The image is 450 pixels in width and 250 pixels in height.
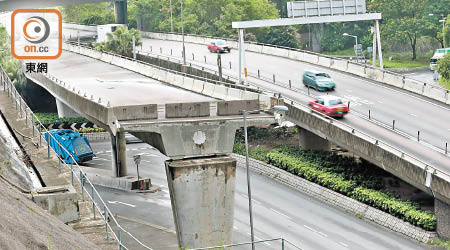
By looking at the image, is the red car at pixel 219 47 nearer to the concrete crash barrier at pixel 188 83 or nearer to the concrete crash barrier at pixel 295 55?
the concrete crash barrier at pixel 295 55

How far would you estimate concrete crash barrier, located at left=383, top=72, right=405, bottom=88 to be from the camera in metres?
62.6

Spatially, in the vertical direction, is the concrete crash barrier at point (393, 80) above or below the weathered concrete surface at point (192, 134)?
above

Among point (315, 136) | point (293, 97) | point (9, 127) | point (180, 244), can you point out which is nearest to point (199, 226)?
point (180, 244)

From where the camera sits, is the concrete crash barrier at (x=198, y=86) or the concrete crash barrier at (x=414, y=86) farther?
the concrete crash barrier at (x=414, y=86)

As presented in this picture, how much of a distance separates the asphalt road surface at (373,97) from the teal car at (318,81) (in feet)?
1.90

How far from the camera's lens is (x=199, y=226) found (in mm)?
36312

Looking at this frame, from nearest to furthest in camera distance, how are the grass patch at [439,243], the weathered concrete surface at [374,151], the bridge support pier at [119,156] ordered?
the grass patch at [439,243], the weathered concrete surface at [374,151], the bridge support pier at [119,156]

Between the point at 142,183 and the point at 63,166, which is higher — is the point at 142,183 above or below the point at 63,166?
below

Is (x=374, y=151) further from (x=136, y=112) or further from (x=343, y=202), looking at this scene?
(x=136, y=112)

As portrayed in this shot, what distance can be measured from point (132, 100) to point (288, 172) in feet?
39.4

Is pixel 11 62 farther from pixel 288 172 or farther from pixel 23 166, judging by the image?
pixel 23 166

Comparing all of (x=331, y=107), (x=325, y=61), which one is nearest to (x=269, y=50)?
(x=325, y=61)

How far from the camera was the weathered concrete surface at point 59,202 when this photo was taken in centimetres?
2375

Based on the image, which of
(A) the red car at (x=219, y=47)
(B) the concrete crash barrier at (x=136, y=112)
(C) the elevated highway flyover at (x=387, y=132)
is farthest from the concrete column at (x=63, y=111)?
(B) the concrete crash barrier at (x=136, y=112)
